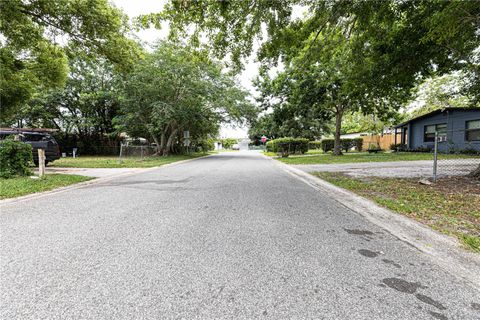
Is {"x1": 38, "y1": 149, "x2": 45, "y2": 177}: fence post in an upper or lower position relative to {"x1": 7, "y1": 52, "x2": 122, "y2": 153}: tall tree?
lower

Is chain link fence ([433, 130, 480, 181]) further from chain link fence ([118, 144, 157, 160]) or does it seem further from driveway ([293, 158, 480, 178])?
chain link fence ([118, 144, 157, 160])

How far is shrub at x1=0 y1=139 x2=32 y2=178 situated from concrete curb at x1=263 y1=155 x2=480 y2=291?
30.8ft

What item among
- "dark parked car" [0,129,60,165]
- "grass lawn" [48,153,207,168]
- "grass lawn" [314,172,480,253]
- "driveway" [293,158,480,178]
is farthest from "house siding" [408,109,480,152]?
"dark parked car" [0,129,60,165]

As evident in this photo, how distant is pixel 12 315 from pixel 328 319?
217 cm

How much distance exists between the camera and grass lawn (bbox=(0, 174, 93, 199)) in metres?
5.28

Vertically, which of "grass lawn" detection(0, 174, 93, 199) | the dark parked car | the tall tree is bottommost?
"grass lawn" detection(0, 174, 93, 199)

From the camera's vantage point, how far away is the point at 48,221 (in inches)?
141

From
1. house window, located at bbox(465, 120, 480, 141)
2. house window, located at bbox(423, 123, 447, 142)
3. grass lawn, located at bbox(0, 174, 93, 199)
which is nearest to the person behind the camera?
grass lawn, located at bbox(0, 174, 93, 199)

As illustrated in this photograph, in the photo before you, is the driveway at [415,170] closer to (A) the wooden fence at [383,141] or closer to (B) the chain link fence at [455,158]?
(B) the chain link fence at [455,158]

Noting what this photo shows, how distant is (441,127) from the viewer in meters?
18.0

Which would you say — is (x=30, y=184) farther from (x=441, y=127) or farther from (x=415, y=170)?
(x=441, y=127)

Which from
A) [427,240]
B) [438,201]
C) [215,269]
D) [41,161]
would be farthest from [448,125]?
[41,161]

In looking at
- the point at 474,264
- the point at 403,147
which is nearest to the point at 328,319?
the point at 474,264

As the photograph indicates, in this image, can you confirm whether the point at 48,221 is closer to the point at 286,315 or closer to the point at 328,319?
the point at 286,315
